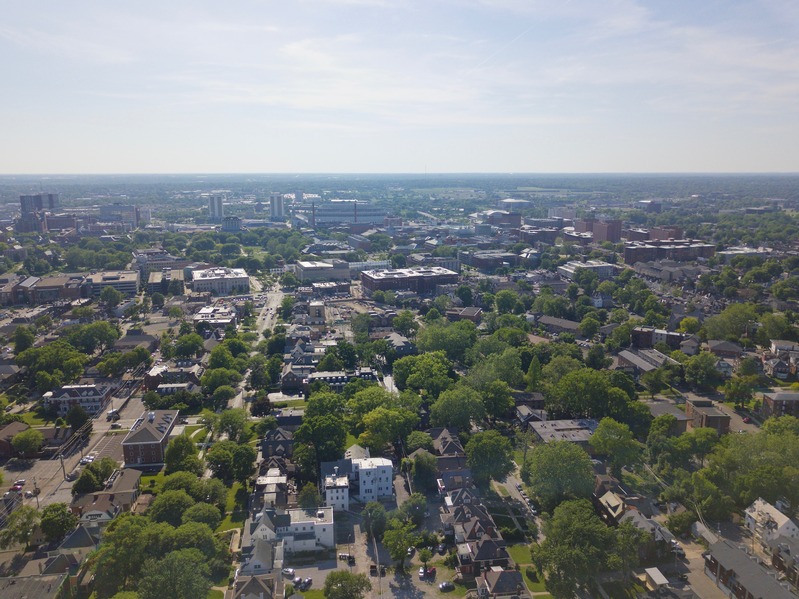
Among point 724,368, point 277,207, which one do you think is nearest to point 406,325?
point 724,368

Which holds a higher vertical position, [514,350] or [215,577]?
[514,350]

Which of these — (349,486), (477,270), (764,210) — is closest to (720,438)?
(349,486)

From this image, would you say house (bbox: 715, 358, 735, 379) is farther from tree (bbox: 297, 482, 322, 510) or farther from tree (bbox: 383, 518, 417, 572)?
tree (bbox: 297, 482, 322, 510)

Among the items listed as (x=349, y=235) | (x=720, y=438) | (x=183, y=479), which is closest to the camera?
(x=183, y=479)

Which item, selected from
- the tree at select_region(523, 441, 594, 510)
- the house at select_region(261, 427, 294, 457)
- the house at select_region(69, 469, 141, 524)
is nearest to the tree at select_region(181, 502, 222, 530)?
the house at select_region(69, 469, 141, 524)

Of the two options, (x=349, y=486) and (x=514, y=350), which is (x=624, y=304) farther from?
(x=349, y=486)

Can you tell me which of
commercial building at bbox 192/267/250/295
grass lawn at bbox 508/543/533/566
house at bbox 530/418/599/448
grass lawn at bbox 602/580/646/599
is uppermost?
commercial building at bbox 192/267/250/295
